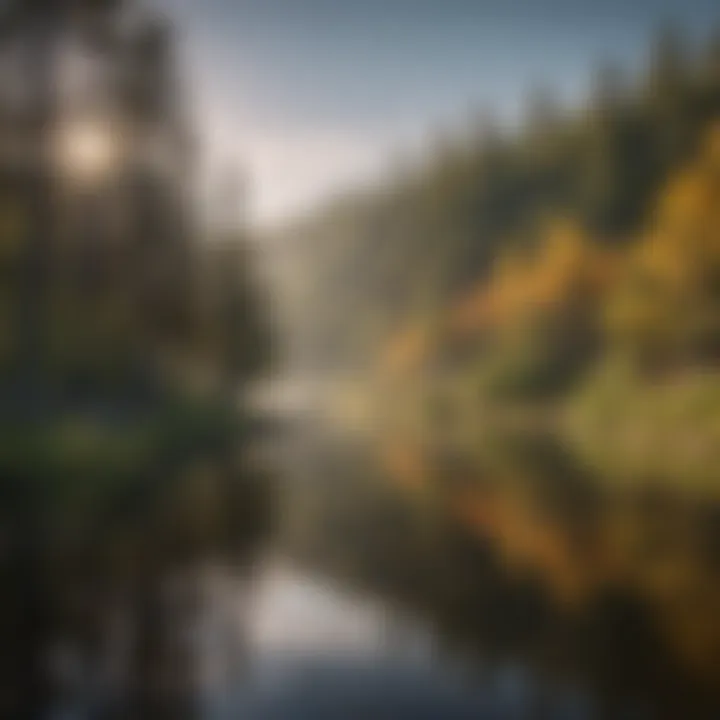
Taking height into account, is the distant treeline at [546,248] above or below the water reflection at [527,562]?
above

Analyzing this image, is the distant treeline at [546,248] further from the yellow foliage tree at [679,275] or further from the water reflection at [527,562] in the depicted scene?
the water reflection at [527,562]

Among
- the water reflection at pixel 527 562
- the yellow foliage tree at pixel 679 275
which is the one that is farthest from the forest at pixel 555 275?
the water reflection at pixel 527 562

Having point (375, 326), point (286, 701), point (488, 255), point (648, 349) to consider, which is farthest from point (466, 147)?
point (286, 701)

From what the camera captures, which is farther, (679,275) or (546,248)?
(546,248)

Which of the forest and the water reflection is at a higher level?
the forest

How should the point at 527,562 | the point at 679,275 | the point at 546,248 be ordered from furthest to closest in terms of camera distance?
the point at 546,248, the point at 679,275, the point at 527,562

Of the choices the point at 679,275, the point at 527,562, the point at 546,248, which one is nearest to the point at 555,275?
the point at 546,248

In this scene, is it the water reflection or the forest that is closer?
the water reflection

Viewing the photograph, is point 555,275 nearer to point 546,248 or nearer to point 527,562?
point 546,248

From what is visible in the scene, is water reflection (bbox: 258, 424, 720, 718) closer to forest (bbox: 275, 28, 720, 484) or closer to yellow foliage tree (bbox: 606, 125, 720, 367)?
forest (bbox: 275, 28, 720, 484)

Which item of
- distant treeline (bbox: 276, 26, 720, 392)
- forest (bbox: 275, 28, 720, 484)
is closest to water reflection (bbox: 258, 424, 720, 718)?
forest (bbox: 275, 28, 720, 484)

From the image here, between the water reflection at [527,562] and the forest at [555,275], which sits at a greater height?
the forest at [555,275]

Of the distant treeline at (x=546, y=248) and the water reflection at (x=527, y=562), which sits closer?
the water reflection at (x=527, y=562)

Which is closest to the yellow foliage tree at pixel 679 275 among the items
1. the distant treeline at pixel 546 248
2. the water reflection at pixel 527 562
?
the distant treeline at pixel 546 248
